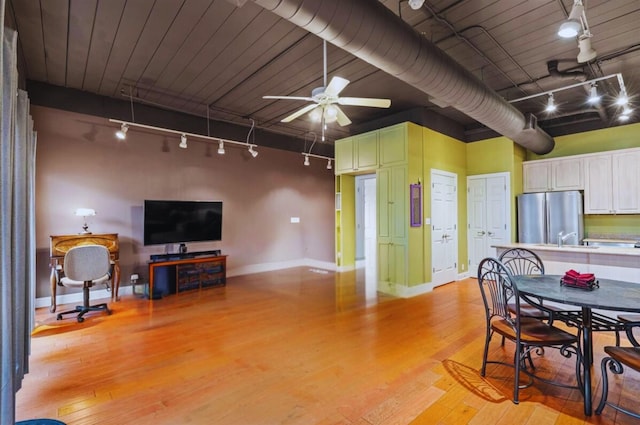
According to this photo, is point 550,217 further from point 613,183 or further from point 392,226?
point 392,226

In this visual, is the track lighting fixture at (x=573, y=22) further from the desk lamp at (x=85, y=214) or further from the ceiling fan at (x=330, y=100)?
the desk lamp at (x=85, y=214)

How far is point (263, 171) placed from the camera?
282 inches

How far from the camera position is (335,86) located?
9.64ft

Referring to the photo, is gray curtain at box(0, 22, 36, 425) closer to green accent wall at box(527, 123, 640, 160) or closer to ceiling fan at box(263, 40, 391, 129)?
ceiling fan at box(263, 40, 391, 129)

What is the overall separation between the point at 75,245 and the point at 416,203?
5354mm

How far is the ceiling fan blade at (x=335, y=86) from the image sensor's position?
9.26 feet

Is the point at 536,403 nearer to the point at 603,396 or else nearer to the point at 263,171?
the point at 603,396

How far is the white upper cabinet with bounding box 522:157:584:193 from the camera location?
562cm

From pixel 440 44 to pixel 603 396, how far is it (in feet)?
11.5

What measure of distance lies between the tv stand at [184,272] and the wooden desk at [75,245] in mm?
509

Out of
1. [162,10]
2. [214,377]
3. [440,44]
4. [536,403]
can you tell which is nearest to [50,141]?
[162,10]

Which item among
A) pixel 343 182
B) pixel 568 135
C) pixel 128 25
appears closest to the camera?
pixel 128 25

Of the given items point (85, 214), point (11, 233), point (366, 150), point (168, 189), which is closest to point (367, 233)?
point (366, 150)

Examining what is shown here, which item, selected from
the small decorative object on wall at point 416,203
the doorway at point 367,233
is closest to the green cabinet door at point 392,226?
the small decorative object on wall at point 416,203
